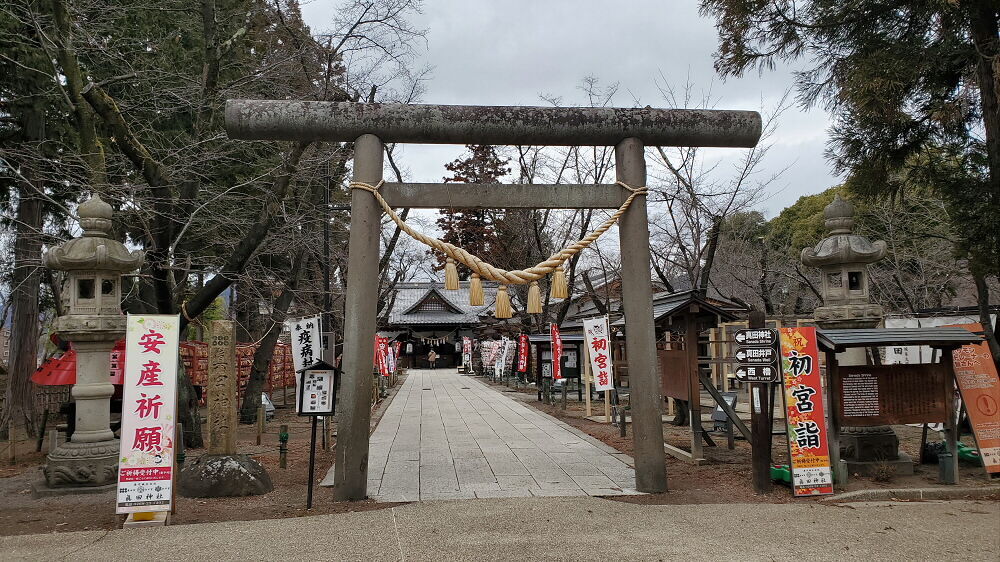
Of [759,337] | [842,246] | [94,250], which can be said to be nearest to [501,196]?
[759,337]

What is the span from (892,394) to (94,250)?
10.6 meters

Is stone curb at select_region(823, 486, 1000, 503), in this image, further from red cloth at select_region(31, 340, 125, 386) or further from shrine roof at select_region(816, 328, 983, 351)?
red cloth at select_region(31, 340, 125, 386)

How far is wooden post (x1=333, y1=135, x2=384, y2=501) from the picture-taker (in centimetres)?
682

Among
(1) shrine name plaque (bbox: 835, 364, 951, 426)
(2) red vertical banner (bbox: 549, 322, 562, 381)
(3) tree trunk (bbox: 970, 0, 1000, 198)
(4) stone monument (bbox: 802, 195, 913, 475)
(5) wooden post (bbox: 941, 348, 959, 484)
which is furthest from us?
(2) red vertical banner (bbox: 549, 322, 562, 381)

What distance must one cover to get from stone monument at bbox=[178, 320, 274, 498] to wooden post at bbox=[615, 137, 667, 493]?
4.65 meters

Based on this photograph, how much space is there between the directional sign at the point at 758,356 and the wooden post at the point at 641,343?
104cm

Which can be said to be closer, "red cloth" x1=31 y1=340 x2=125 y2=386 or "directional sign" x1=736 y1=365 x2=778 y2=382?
"directional sign" x1=736 y1=365 x2=778 y2=382

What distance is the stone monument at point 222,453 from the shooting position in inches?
293

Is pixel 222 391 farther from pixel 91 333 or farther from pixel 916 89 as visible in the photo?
pixel 916 89

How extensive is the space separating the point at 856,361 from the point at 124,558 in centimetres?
966

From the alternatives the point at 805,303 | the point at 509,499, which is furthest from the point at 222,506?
the point at 805,303

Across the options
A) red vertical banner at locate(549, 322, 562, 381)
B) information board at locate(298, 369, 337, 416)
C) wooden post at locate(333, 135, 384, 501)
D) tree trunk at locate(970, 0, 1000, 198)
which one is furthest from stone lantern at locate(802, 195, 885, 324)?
red vertical banner at locate(549, 322, 562, 381)

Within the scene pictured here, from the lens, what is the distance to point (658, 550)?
5.16 m

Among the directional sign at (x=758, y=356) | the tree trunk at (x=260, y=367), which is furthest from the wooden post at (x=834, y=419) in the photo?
the tree trunk at (x=260, y=367)
